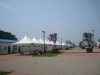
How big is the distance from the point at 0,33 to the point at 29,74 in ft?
284

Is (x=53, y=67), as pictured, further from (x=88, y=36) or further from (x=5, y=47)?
(x=88, y=36)

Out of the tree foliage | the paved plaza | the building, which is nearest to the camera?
the paved plaza

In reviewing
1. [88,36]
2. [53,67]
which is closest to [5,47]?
[53,67]

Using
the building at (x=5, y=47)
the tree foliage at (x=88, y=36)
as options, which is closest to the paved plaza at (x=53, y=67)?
the building at (x=5, y=47)

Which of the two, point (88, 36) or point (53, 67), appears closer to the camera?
point (53, 67)

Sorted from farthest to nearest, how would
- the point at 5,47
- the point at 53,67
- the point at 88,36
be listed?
the point at 88,36, the point at 5,47, the point at 53,67

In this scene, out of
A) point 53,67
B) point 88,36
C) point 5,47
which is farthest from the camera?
point 88,36

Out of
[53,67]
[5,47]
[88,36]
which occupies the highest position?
[88,36]

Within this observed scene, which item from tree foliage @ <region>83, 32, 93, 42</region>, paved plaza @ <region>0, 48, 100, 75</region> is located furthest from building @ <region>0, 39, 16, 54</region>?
tree foliage @ <region>83, 32, 93, 42</region>

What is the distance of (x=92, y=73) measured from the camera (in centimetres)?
1173

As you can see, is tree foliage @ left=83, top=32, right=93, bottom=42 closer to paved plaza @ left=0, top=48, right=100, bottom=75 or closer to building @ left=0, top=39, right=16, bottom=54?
building @ left=0, top=39, right=16, bottom=54

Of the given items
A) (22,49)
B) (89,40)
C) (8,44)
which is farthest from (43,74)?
(89,40)

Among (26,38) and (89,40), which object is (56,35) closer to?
(89,40)

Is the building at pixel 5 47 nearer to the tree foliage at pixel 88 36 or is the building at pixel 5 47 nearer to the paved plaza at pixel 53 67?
the paved plaza at pixel 53 67
